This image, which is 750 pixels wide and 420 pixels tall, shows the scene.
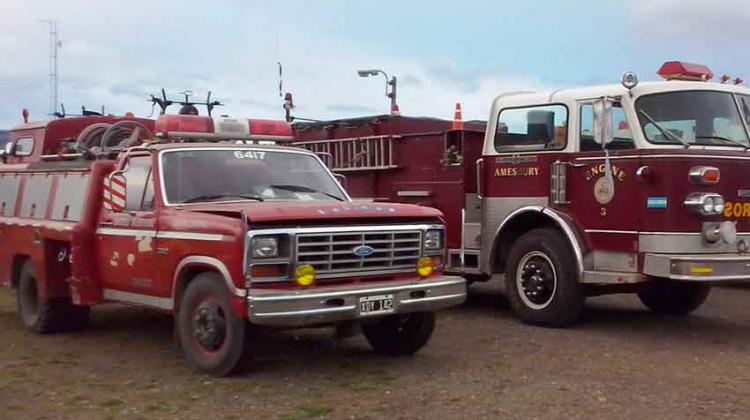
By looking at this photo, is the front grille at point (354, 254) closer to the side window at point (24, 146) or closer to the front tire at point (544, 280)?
the front tire at point (544, 280)

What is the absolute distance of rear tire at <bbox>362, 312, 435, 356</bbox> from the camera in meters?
7.96

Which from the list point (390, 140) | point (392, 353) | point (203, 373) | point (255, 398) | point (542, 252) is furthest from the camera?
point (390, 140)

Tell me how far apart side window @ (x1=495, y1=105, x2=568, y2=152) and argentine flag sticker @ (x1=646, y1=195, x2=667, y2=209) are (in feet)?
4.17

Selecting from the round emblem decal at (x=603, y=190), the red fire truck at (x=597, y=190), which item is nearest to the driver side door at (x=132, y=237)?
the red fire truck at (x=597, y=190)

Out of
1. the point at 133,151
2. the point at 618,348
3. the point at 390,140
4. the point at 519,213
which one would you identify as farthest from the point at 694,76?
the point at 133,151

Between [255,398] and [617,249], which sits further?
[617,249]

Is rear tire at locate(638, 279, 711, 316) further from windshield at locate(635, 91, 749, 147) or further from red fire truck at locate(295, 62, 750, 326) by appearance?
windshield at locate(635, 91, 749, 147)

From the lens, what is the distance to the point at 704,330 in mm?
9719

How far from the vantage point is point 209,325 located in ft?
23.1

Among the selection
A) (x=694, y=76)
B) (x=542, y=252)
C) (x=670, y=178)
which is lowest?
(x=542, y=252)

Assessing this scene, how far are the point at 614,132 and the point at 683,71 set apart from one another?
108 centimetres

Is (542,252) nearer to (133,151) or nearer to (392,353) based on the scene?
(392,353)

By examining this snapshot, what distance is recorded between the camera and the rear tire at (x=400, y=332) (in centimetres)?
796

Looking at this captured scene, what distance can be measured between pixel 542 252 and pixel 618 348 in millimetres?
1506
